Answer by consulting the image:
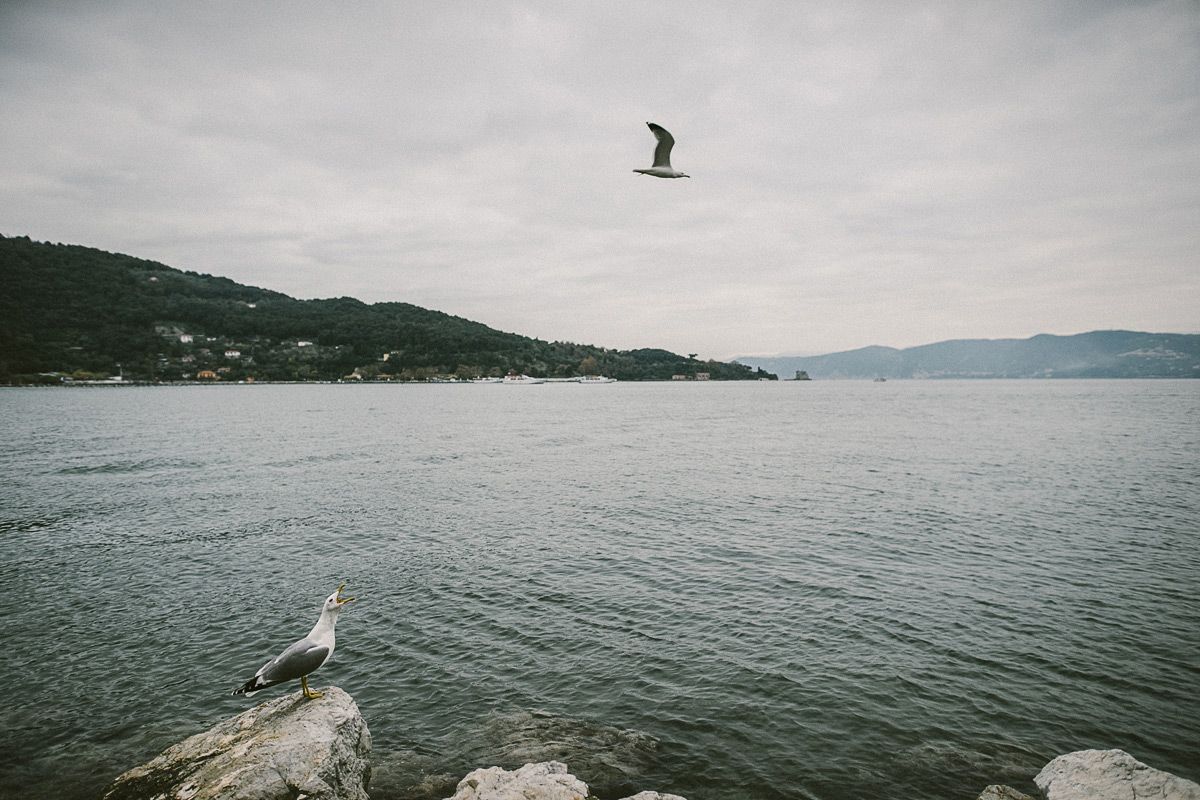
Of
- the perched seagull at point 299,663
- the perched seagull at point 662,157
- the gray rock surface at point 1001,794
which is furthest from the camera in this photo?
the perched seagull at point 662,157

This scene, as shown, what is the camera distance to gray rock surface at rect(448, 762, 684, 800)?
780 centimetres

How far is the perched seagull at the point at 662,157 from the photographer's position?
1525cm

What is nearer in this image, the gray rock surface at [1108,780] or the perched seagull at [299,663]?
the gray rock surface at [1108,780]

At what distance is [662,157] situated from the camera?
16.2 metres

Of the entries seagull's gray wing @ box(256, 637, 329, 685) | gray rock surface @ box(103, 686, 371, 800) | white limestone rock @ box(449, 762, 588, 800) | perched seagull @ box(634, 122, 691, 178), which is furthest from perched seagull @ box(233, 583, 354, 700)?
perched seagull @ box(634, 122, 691, 178)

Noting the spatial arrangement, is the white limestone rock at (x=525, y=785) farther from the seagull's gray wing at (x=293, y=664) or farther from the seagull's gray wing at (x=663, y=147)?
the seagull's gray wing at (x=663, y=147)

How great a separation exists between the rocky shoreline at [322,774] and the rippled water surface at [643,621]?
1206mm

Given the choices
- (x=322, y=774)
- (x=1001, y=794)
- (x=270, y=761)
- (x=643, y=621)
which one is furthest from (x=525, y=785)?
(x=643, y=621)

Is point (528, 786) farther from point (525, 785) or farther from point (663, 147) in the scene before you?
point (663, 147)

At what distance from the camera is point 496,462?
47.3 metres

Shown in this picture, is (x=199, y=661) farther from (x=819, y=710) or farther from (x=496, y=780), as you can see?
(x=819, y=710)

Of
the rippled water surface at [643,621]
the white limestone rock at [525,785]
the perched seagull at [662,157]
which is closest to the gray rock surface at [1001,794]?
the rippled water surface at [643,621]

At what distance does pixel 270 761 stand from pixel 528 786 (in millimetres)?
3299

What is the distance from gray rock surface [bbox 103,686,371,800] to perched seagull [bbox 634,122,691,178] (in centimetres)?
1305
